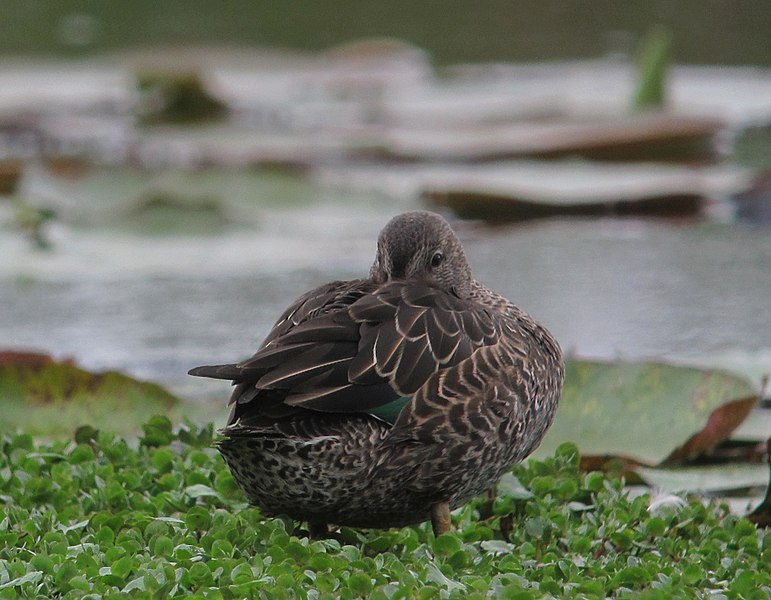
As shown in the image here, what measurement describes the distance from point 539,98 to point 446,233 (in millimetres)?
6605

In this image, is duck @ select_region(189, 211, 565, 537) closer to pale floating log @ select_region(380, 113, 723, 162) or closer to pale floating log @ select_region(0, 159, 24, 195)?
pale floating log @ select_region(0, 159, 24, 195)

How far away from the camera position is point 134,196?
7.98 m

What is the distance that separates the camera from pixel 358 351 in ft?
12.1

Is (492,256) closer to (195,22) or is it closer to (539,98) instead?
(539,98)

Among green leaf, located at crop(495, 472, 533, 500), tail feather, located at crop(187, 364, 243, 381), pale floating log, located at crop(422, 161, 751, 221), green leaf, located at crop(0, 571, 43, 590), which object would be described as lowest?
green leaf, located at crop(495, 472, 533, 500)

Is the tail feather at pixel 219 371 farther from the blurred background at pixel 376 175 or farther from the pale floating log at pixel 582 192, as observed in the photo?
the pale floating log at pixel 582 192

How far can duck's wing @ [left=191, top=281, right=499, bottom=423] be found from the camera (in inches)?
141

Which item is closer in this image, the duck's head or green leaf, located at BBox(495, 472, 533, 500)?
green leaf, located at BBox(495, 472, 533, 500)

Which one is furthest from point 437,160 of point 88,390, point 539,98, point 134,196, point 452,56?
point 88,390

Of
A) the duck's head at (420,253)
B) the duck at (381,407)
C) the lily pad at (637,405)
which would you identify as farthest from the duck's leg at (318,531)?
the lily pad at (637,405)

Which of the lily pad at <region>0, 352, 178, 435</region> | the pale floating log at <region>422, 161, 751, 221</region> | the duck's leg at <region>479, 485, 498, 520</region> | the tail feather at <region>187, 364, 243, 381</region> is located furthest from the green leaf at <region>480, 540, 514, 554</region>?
the pale floating log at <region>422, 161, 751, 221</region>

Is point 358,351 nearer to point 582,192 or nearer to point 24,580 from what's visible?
point 24,580

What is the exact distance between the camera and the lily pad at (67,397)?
504 centimetres

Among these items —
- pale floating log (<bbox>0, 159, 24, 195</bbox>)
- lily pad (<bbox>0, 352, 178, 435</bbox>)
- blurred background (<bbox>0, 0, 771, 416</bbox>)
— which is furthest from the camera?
pale floating log (<bbox>0, 159, 24, 195</bbox>)
